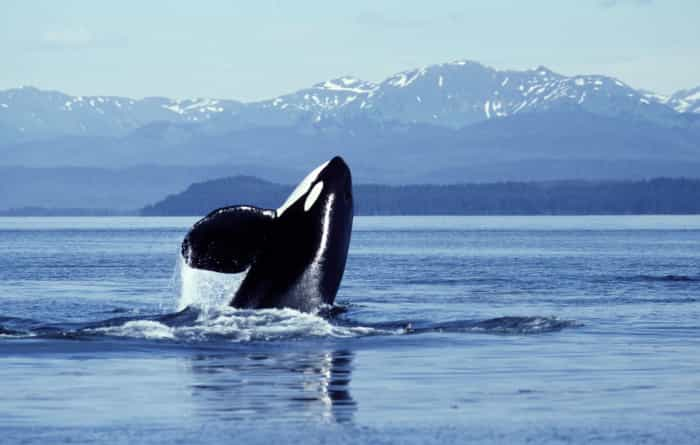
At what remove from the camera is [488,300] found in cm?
3678

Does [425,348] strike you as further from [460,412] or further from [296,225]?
[460,412]

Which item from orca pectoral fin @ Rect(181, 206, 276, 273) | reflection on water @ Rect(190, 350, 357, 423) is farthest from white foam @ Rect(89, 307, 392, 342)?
orca pectoral fin @ Rect(181, 206, 276, 273)

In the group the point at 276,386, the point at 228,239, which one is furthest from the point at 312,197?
the point at 276,386

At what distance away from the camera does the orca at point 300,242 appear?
2153 cm

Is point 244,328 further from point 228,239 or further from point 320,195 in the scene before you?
point 228,239

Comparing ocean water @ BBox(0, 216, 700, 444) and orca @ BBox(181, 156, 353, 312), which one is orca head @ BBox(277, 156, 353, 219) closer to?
orca @ BBox(181, 156, 353, 312)

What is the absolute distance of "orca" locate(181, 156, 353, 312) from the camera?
21531mm

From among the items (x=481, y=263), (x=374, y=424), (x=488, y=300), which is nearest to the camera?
(x=374, y=424)

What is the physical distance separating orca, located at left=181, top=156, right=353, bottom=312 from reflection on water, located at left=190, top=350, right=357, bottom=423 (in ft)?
2.95

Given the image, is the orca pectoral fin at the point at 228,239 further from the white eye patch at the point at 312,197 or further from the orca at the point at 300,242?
the white eye patch at the point at 312,197

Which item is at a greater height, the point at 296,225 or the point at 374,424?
the point at 296,225

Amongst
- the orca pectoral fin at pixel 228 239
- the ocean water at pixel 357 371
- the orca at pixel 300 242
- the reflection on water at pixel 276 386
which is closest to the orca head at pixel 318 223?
the orca at pixel 300 242

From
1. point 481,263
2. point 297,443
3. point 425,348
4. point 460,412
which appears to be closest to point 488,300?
point 425,348

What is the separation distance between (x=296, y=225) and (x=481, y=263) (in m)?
43.5
